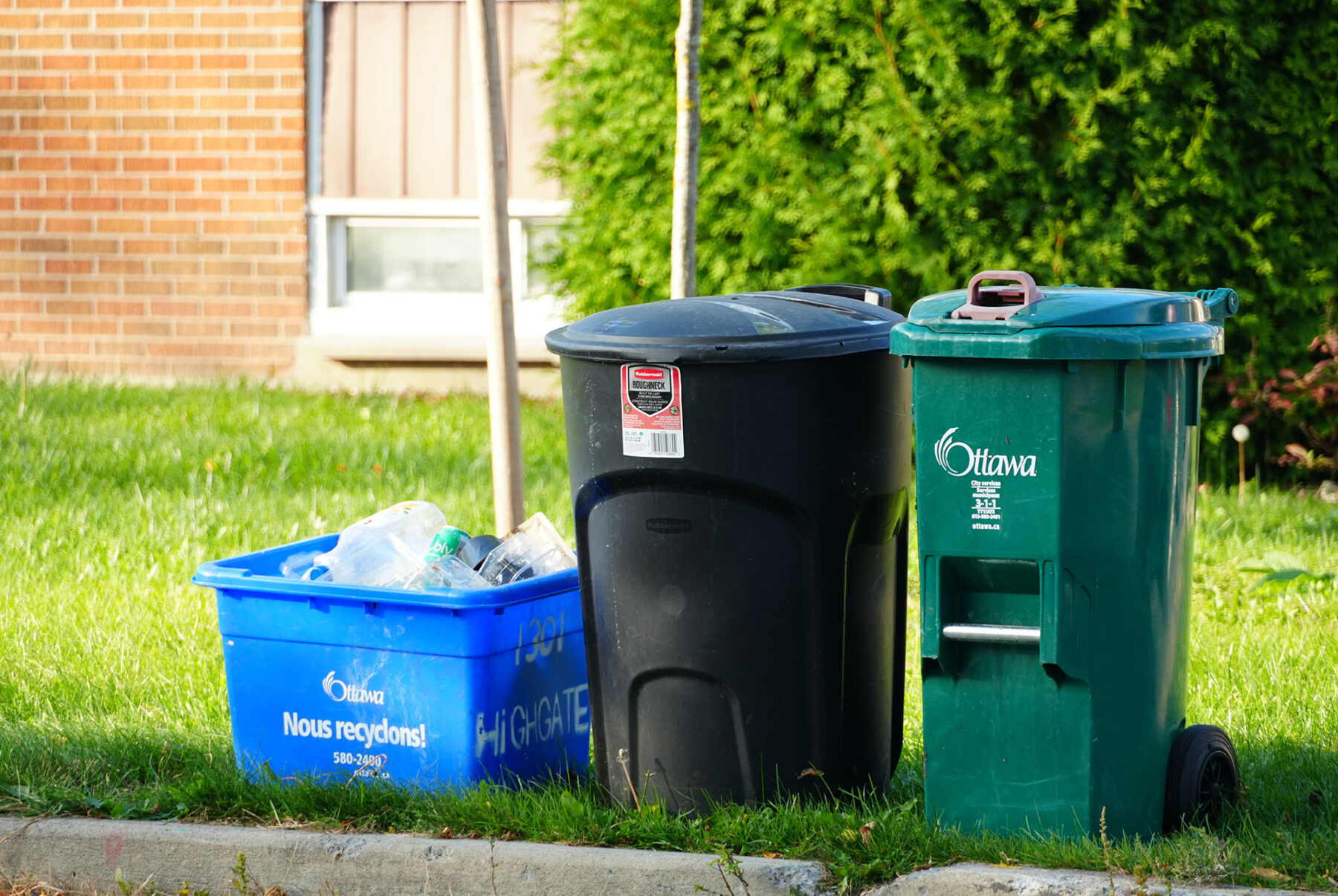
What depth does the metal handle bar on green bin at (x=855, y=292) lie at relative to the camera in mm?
3492

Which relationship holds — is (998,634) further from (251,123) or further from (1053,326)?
(251,123)

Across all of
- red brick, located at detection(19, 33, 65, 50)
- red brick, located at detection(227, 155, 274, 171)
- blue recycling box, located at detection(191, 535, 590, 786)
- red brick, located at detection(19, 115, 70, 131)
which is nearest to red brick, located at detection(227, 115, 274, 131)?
red brick, located at detection(227, 155, 274, 171)

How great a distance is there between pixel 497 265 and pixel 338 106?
20.0 feet

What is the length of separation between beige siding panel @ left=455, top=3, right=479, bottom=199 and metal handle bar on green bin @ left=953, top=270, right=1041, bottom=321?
24.0 feet

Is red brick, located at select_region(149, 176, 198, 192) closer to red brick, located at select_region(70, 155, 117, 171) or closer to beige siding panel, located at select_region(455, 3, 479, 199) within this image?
red brick, located at select_region(70, 155, 117, 171)

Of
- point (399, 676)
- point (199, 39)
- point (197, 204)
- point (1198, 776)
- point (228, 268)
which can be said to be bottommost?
point (1198, 776)

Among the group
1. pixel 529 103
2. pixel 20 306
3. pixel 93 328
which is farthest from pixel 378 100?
pixel 20 306

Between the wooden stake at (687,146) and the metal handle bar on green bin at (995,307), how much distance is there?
1.89m

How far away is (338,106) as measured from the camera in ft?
32.5

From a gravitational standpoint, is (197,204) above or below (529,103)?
below

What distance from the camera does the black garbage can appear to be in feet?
9.90

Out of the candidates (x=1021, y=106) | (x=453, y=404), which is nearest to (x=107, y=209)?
(x=453, y=404)

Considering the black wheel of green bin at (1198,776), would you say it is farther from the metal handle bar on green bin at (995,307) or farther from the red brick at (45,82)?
the red brick at (45,82)

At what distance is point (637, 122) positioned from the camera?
7.64 m
